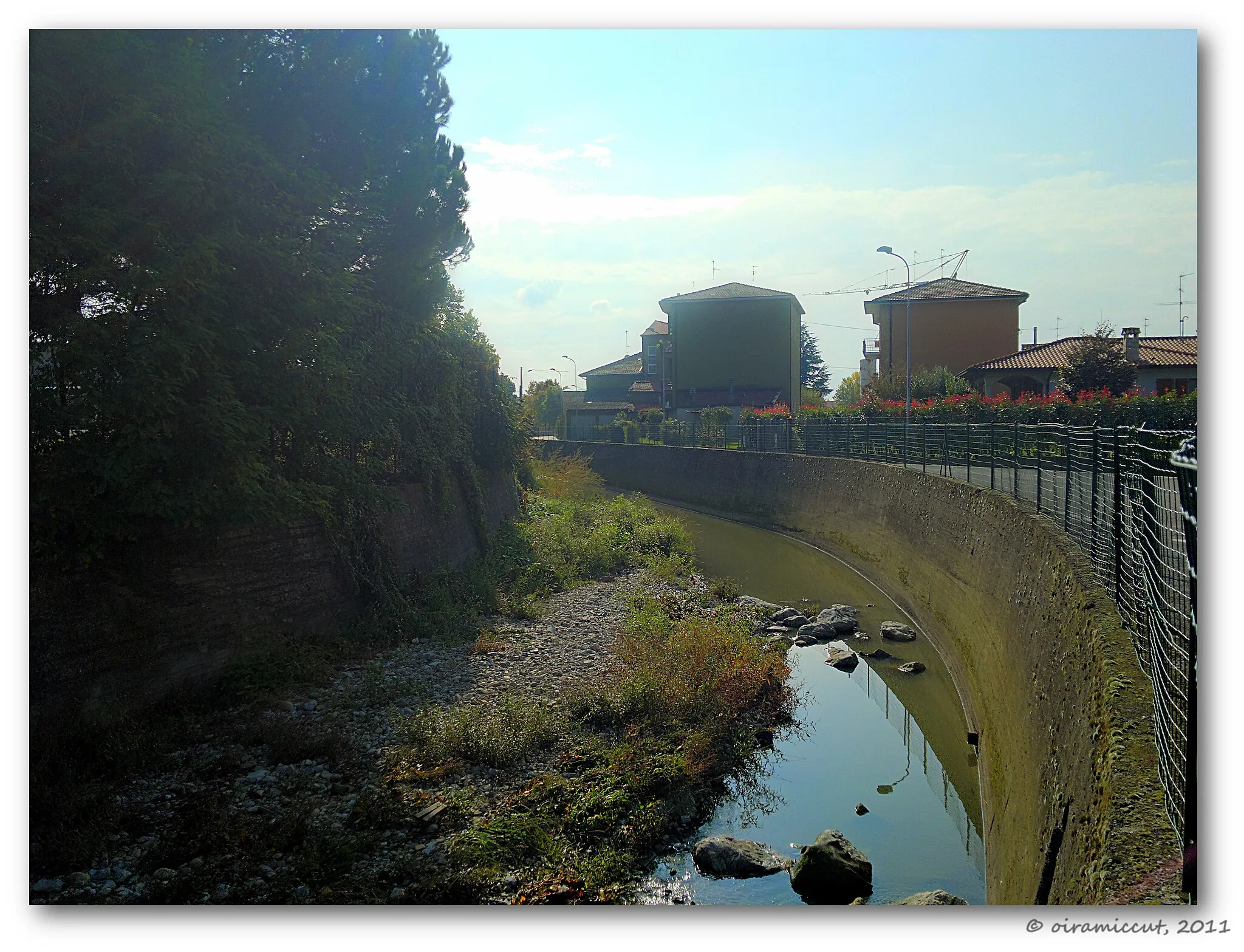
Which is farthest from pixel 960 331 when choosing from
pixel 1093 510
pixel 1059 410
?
pixel 1093 510

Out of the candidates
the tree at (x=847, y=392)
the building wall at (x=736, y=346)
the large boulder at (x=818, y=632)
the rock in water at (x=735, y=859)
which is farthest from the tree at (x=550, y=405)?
the rock in water at (x=735, y=859)

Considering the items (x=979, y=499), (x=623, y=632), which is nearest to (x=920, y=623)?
(x=979, y=499)

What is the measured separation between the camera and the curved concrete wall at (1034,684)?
13.5ft

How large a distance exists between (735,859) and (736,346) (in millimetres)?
46615

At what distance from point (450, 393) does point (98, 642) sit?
9.05 m

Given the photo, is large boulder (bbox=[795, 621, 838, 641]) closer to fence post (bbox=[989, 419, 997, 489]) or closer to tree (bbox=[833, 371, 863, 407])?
fence post (bbox=[989, 419, 997, 489])

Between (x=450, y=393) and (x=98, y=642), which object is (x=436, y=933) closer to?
(x=98, y=642)

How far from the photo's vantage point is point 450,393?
16625mm

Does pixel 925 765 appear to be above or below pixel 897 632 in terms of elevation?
below

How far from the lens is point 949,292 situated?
157 ft

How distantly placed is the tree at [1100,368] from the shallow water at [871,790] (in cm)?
2110

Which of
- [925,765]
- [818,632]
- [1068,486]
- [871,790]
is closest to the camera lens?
[871,790]

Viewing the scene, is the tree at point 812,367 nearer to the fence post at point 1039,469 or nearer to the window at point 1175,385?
the window at point 1175,385

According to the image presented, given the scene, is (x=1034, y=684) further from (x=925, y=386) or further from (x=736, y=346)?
(x=736, y=346)
